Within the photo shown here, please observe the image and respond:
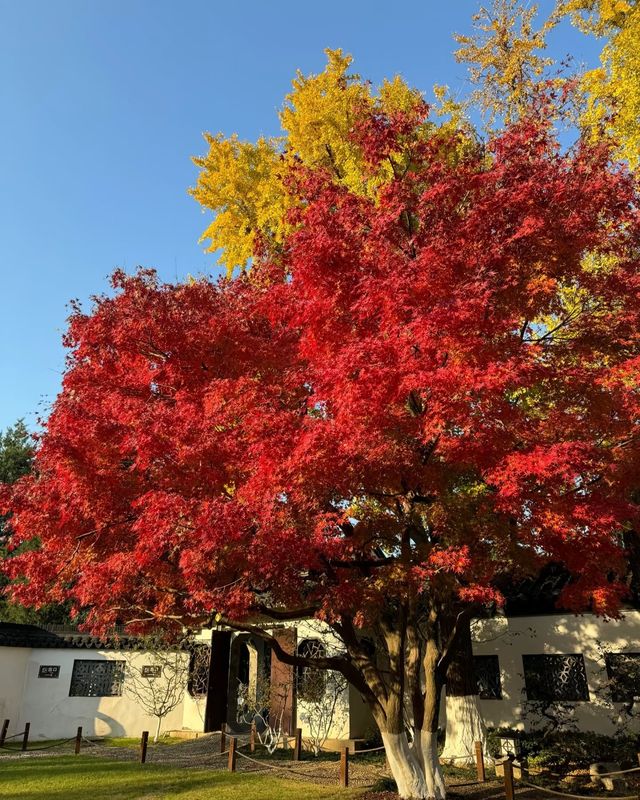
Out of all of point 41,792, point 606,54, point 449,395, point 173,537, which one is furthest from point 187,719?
point 606,54

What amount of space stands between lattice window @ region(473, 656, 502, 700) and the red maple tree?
289 inches

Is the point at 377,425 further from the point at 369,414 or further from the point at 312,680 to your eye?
the point at 312,680

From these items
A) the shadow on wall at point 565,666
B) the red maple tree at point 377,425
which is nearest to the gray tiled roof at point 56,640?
the red maple tree at point 377,425

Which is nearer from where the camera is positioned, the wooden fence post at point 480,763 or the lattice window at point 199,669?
the wooden fence post at point 480,763

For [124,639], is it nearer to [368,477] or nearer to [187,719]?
[187,719]

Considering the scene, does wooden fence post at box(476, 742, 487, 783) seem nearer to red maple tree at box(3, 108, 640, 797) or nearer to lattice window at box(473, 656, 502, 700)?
red maple tree at box(3, 108, 640, 797)

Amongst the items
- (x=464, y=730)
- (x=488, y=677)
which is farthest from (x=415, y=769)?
(x=488, y=677)

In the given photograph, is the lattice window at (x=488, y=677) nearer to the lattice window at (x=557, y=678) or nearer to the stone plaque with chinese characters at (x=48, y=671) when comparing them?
the lattice window at (x=557, y=678)

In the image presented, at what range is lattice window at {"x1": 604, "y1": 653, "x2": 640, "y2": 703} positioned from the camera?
575 inches

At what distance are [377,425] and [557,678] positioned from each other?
12338mm

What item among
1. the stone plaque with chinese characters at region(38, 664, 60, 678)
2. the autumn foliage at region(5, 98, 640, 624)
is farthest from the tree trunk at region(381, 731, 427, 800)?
the stone plaque with chinese characters at region(38, 664, 60, 678)

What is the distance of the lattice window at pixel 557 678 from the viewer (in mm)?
15656

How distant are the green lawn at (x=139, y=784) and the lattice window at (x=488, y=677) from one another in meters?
6.88

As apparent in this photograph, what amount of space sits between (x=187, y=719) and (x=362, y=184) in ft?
62.6
